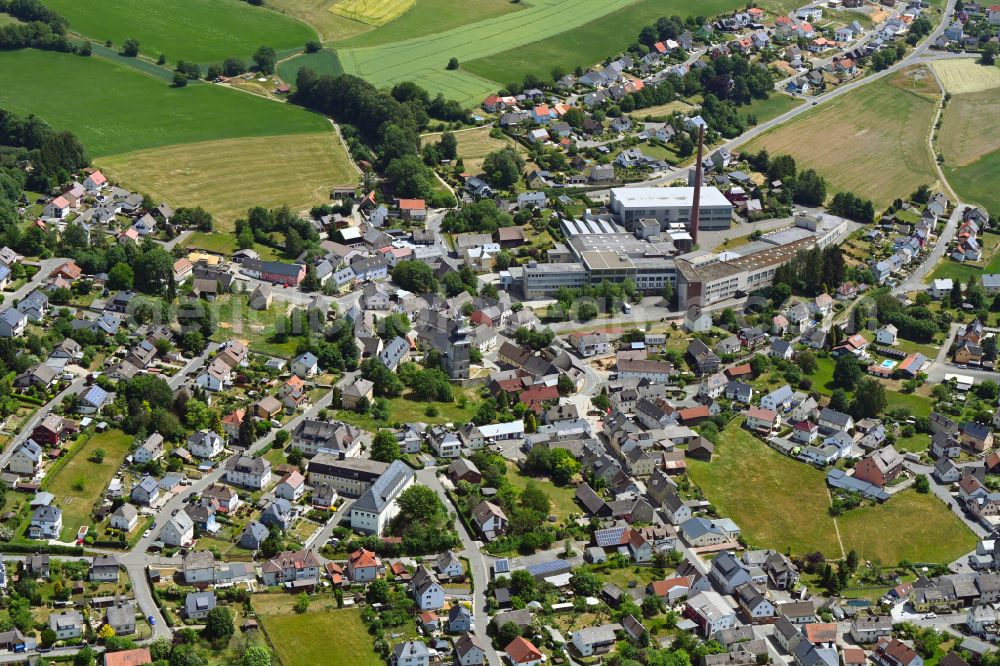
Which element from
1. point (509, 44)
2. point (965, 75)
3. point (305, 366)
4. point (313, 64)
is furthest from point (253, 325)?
point (965, 75)

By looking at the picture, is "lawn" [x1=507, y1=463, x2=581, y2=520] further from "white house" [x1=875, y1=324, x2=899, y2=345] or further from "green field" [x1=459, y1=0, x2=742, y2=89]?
"green field" [x1=459, y1=0, x2=742, y2=89]

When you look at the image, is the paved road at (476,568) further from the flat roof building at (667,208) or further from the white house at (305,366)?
the flat roof building at (667,208)

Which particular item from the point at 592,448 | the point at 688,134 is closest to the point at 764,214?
the point at 688,134

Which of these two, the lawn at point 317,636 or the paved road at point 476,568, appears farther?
the paved road at point 476,568

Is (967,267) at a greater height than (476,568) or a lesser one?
lesser

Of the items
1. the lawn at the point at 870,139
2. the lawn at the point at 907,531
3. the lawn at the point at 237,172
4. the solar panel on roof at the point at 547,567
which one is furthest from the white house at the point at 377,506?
the lawn at the point at 870,139

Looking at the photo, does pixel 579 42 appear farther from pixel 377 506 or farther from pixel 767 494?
pixel 377 506
